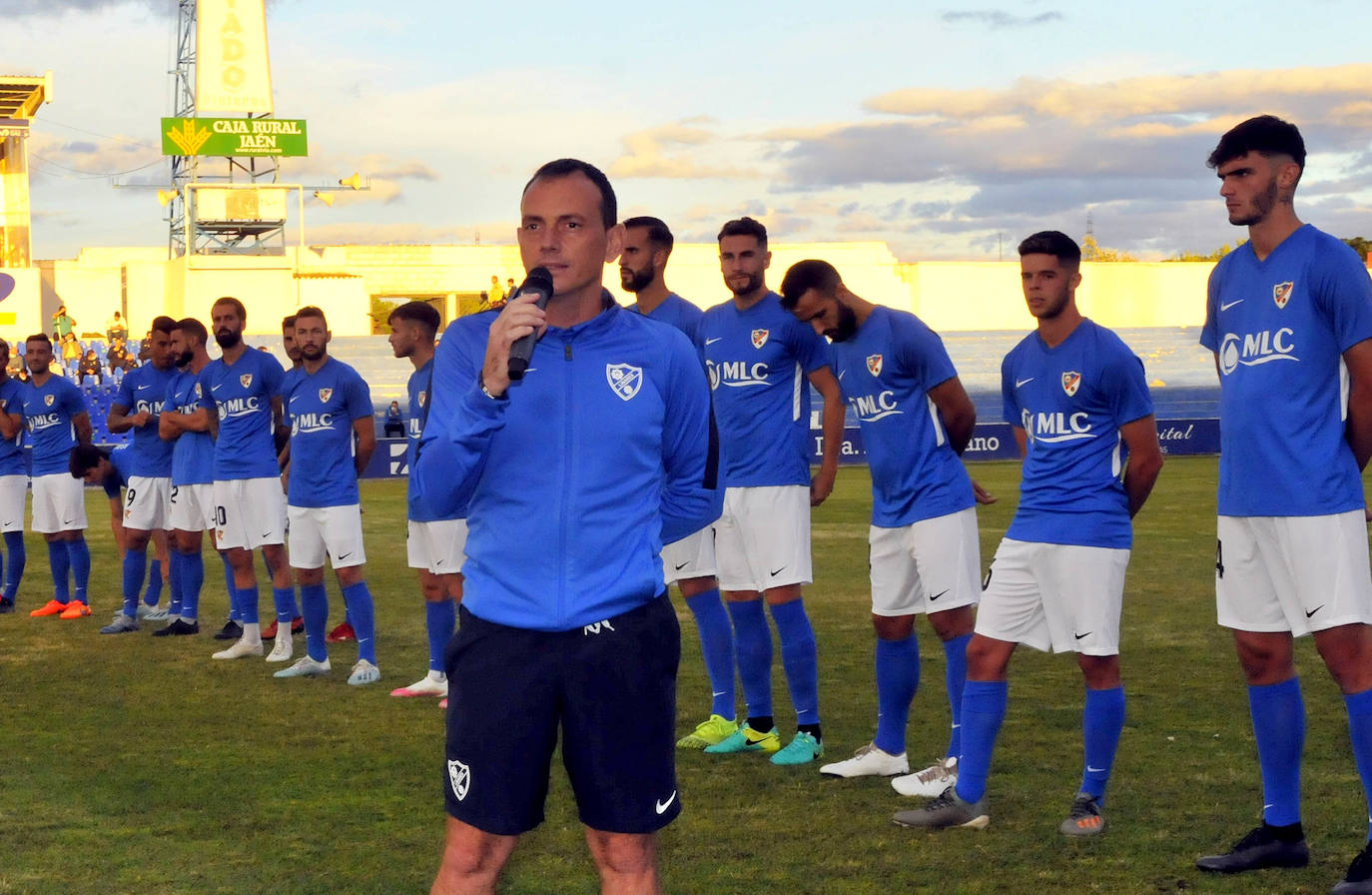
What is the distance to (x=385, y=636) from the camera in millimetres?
10789

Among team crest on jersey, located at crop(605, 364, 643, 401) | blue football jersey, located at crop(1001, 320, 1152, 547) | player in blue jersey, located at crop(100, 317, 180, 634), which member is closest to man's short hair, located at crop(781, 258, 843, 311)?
blue football jersey, located at crop(1001, 320, 1152, 547)

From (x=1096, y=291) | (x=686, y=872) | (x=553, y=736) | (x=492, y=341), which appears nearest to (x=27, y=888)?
(x=686, y=872)

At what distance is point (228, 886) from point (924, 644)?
6.00m

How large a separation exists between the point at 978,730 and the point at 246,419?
6.32 meters

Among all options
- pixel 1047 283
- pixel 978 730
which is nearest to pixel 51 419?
pixel 978 730

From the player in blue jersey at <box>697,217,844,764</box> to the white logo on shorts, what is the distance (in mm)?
3740

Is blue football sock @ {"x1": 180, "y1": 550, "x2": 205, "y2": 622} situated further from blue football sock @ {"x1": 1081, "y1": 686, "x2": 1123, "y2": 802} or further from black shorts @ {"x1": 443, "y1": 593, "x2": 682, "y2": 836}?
black shorts @ {"x1": 443, "y1": 593, "x2": 682, "y2": 836}

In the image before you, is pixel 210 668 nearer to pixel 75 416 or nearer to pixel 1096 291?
pixel 75 416

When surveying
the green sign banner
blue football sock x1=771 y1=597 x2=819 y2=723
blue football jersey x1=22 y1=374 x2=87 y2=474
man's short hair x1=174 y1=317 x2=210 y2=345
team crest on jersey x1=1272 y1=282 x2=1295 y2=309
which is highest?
the green sign banner

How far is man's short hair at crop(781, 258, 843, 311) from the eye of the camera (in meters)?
6.16

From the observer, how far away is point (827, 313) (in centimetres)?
621

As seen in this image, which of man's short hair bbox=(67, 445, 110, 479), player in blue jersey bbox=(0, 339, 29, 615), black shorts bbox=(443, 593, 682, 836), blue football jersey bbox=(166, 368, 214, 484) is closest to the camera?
black shorts bbox=(443, 593, 682, 836)

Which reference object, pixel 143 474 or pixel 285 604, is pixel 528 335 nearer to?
pixel 285 604

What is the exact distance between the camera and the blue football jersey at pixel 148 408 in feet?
37.7
